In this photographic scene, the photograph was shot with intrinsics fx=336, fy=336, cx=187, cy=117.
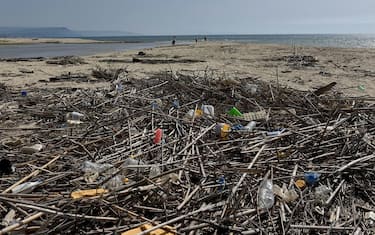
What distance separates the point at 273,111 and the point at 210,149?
6.66 feet

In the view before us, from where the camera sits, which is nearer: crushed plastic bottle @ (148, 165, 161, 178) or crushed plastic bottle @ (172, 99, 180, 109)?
crushed plastic bottle @ (148, 165, 161, 178)

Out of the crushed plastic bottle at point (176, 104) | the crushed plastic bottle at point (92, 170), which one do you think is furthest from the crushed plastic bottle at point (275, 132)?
the crushed plastic bottle at point (92, 170)

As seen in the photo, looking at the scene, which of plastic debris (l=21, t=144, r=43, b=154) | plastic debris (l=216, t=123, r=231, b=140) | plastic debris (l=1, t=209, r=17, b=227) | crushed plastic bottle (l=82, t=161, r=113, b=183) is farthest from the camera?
plastic debris (l=216, t=123, r=231, b=140)

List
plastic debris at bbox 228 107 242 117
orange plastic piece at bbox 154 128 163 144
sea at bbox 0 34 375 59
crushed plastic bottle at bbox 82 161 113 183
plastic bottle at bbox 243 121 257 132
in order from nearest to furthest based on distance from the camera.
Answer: crushed plastic bottle at bbox 82 161 113 183 < orange plastic piece at bbox 154 128 163 144 < plastic bottle at bbox 243 121 257 132 < plastic debris at bbox 228 107 242 117 < sea at bbox 0 34 375 59

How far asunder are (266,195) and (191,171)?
0.76 m

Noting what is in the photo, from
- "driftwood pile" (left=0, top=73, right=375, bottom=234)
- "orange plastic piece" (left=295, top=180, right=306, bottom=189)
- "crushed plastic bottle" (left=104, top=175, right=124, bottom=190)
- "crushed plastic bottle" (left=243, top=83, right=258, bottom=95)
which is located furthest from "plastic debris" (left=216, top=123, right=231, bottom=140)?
"crushed plastic bottle" (left=243, top=83, right=258, bottom=95)

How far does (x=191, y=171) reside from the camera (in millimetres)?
3205

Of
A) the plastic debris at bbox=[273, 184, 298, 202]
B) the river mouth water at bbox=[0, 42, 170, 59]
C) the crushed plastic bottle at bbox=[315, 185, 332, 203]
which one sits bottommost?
the crushed plastic bottle at bbox=[315, 185, 332, 203]

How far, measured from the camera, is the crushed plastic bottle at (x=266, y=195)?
106 inches

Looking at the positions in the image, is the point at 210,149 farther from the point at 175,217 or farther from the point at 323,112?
the point at 323,112

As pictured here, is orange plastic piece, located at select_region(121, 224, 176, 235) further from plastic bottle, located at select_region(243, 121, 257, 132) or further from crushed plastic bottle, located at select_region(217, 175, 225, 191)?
plastic bottle, located at select_region(243, 121, 257, 132)

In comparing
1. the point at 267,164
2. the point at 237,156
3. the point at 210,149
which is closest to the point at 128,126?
the point at 210,149

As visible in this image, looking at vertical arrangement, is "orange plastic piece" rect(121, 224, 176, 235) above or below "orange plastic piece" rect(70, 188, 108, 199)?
below

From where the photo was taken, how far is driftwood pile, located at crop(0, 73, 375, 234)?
2.47m
